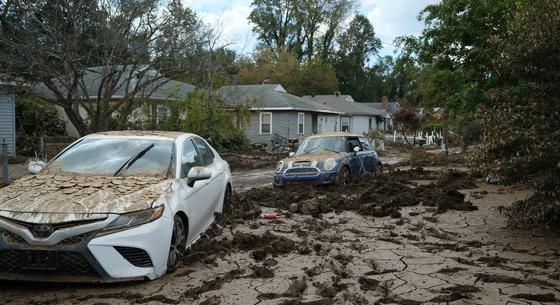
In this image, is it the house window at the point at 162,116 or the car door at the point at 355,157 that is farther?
the house window at the point at 162,116

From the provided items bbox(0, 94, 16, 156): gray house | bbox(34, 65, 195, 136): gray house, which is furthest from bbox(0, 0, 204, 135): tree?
bbox(0, 94, 16, 156): gray house

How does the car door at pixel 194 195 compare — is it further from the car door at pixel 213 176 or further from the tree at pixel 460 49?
the tree at pixel 460 49

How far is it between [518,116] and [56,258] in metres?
5.85

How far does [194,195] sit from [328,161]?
6967 millimetres

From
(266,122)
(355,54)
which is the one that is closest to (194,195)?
(266,122)

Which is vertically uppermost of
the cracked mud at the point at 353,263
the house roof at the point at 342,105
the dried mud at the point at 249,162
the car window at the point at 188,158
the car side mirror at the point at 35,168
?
the house roof at the point at 342,105

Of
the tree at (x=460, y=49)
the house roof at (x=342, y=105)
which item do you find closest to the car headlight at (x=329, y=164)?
the tree at (x=460, y=49)

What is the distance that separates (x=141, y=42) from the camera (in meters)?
15.3

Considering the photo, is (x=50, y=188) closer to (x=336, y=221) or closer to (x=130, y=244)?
(x=130, y=244)

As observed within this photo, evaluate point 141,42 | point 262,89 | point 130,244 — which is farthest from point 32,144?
point 130,244

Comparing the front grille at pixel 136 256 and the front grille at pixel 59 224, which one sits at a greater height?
the front grille at pixel 59 224

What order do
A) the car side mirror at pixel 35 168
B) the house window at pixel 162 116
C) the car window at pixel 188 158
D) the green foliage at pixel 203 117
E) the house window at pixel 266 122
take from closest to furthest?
the car side mirror at pixel 35 168, the car window at pixel 188 158, the green foliage at pixel 203 117, the house window at pixel 162 116, the house window at pixel 266 122

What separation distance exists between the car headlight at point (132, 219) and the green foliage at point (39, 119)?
2317 centimetres

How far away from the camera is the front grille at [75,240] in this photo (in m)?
5.03
